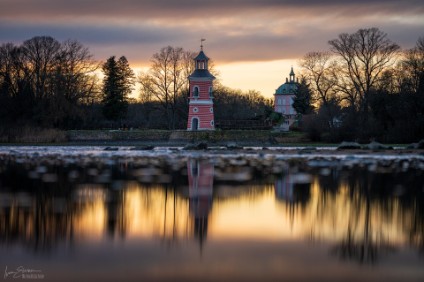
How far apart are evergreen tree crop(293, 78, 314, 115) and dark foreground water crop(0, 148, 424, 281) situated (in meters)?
59.8

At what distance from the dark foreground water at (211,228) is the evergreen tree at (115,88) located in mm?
56397

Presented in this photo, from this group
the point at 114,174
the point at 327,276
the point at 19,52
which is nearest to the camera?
the point at 327,276

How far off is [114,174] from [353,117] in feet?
133

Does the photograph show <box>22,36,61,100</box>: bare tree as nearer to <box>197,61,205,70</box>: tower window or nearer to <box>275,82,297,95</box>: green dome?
<box>197,61,205,70</box>: tower window

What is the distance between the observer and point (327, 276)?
11.0 m

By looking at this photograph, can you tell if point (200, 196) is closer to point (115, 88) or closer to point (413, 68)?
point (413, 68)

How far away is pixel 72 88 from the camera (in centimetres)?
7900

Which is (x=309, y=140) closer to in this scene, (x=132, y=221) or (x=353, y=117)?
(x=353, y=117)

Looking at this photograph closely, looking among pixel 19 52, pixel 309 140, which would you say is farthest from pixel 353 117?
pixel 19 52

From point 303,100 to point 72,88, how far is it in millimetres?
29243

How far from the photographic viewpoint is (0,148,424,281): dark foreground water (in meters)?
11.3
